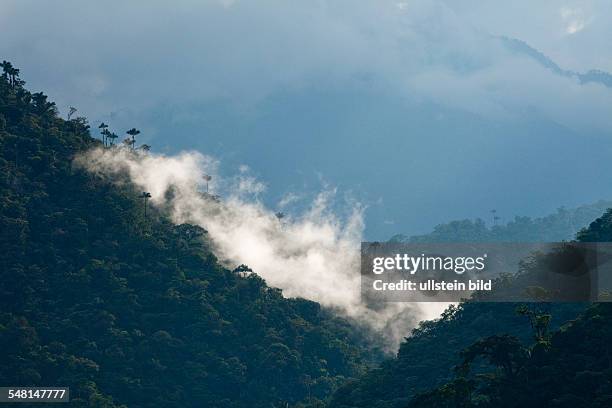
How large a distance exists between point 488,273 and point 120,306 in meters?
48.7

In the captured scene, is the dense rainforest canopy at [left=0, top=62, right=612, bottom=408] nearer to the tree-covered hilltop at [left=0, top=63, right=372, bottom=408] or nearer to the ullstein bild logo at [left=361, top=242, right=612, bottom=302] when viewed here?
the tree-covered hilltop at [left=0, top=63, right=372, bottom=408]

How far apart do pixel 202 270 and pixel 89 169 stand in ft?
58.4

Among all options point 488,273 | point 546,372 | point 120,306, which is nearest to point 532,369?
point 546,372

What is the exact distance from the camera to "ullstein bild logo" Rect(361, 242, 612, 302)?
3531 inches

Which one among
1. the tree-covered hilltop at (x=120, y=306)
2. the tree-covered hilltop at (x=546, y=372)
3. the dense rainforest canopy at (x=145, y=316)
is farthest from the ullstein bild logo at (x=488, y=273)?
the tree-covered hilltop at (x=120, y=306)

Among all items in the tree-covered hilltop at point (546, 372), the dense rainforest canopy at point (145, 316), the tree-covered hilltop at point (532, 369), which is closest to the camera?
the tree-covered hilltop at point (546, 372)

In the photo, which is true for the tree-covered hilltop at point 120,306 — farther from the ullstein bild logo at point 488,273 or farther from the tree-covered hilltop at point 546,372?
the tree-covered hilltop at point 546,372

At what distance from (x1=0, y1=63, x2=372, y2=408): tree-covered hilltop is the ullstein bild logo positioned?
491 inches

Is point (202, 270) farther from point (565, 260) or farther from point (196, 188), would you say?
point (565, 260)

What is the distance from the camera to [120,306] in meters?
120

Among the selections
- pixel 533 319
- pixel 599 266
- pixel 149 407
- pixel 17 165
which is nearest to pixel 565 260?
pixel 599 266

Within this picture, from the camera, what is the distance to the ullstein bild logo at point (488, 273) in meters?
89.7

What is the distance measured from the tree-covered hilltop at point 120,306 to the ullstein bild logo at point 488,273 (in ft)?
40.9

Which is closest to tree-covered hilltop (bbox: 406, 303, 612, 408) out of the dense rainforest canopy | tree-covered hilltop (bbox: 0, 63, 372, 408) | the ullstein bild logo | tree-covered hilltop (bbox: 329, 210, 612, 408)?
tree-covered hilltop (bbox: 329, 210, 612, 408)
